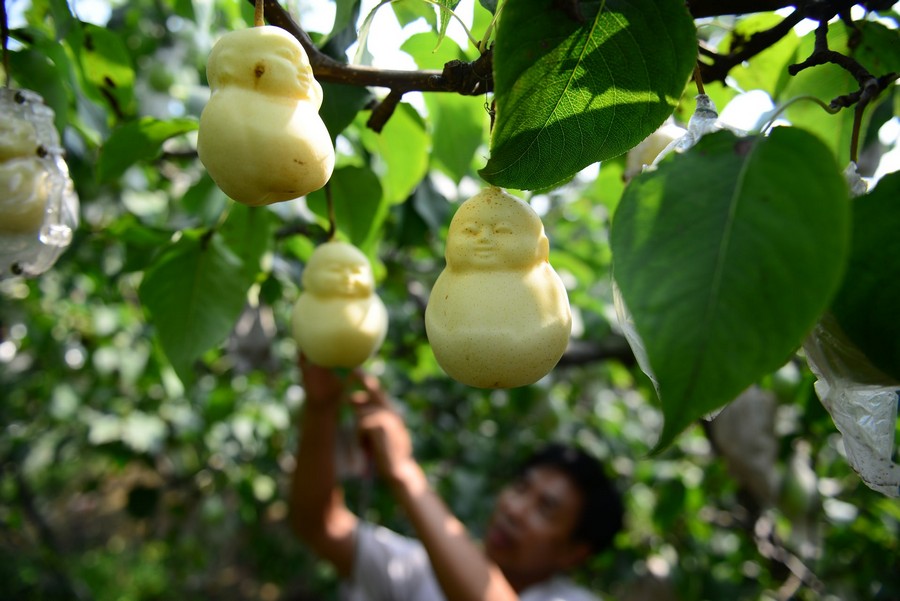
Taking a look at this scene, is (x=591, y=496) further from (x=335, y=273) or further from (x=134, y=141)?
(x=134, y=141)

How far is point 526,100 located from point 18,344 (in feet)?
7.45

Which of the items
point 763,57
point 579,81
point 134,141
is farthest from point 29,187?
point 763,57

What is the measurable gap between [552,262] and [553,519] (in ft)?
2.21

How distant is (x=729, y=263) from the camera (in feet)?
0.87

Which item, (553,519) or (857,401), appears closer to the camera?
(857,401)

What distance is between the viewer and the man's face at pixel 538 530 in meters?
1.57

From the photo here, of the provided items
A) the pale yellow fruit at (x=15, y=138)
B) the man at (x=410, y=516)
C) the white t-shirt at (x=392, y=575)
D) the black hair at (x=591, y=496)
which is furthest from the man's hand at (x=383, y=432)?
the pale yellow fruit at (x=15, y=138)

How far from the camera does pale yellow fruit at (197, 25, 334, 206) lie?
1.28ft

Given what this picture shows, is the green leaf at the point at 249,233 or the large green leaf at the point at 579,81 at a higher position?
the large green leaf at the point at 579,81

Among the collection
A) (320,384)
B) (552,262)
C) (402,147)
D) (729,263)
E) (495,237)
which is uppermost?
(729,263)

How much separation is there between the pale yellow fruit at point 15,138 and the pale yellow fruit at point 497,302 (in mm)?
405

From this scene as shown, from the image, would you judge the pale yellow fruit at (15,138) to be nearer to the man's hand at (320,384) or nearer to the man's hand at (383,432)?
the man's hand at (320,384)

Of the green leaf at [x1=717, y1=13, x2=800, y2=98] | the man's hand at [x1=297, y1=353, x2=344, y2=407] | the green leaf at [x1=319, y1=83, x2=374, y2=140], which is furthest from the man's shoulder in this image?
the green leaf at [x1=319, y1=83, x2=374, y2=140]

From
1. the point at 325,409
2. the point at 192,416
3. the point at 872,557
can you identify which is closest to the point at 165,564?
the point at 192,416
